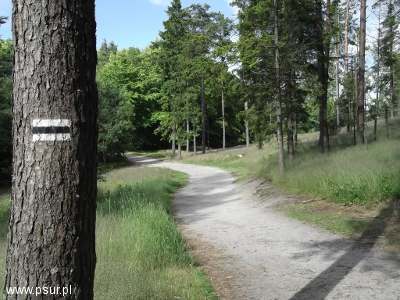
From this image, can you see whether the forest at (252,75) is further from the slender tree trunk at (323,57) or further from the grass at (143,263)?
the grass at (143,263)

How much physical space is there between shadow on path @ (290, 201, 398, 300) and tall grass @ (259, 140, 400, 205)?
100 centimetres

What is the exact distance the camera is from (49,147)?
8.41 feet

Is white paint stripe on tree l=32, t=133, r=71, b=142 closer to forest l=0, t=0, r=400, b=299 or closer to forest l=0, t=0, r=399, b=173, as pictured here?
forest l=0, t=0, r=400, b=299

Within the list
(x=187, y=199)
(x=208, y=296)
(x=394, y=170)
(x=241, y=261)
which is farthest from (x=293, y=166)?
(x=208, y=296)

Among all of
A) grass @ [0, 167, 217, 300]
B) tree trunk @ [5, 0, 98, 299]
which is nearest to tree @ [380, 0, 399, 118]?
grass @ [0, 167, 217, 300]

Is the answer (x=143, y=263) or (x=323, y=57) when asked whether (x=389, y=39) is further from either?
(x=143, y=263)

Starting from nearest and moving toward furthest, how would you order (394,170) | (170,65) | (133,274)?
1. (133,274)
2. (394,170)
3. (170,65)

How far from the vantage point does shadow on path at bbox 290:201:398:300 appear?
19.1ft

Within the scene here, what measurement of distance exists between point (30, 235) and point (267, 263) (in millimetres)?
5418

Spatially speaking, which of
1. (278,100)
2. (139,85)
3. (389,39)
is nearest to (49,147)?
(278,100)

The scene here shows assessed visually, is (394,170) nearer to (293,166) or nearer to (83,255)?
(293,166)

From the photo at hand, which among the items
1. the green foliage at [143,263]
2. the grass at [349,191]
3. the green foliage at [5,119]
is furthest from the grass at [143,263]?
the green foliage at [5,119]

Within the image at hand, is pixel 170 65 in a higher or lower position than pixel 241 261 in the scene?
higher

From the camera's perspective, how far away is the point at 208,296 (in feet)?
18.8
